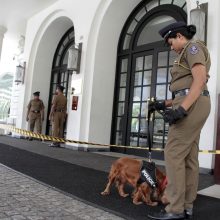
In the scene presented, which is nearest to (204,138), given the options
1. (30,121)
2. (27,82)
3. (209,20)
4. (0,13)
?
(209,20)

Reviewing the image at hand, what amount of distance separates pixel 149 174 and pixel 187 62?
3.37 ft

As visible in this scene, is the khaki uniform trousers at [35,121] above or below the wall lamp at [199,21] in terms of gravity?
below

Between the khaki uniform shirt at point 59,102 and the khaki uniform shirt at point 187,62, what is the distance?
6.75m

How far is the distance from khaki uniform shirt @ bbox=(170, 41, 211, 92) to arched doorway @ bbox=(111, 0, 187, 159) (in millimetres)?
4666

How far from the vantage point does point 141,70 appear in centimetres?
835

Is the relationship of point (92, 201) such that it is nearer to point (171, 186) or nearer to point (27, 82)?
point (171, 186)

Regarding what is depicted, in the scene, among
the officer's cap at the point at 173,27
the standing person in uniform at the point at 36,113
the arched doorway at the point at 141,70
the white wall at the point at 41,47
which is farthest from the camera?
the white wall at the point at 41,47

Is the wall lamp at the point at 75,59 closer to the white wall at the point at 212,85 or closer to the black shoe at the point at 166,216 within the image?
the white wall at the point at 212,85

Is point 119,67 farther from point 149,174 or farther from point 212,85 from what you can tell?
point 149,174

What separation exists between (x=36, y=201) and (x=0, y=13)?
1140 cm

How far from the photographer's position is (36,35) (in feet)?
39.9

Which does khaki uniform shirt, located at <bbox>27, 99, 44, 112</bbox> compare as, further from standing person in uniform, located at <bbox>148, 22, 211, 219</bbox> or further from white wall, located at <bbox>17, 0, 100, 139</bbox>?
standing person in uniform, located at <bbox>148, 22, 211, 219</bbox>

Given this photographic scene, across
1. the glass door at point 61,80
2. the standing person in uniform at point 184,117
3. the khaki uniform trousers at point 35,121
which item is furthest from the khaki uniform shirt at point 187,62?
the khaki uniform trousers at point 35,121

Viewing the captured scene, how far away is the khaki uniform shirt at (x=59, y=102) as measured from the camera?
930cm
